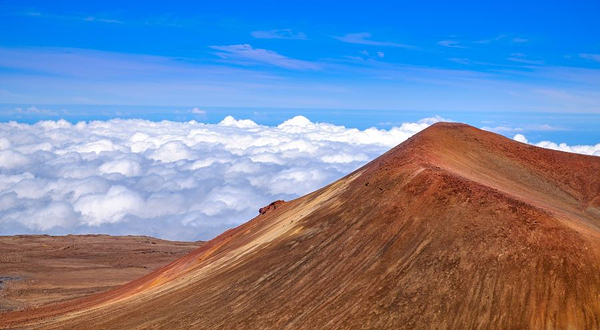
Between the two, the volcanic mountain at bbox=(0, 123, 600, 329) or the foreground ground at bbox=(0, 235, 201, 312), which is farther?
the foreground ground at bbox=(0, 235, 201, 312)

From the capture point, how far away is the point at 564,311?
2356cm

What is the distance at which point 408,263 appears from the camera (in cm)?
2803

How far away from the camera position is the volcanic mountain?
24734mm

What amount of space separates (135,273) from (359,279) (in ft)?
167

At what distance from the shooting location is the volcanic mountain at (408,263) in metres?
24.7

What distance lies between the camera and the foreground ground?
203 ft

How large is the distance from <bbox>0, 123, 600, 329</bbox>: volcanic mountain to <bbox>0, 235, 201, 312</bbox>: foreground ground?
52.8 feet

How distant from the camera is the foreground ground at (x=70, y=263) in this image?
6188cm

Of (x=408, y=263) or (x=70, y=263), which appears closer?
(x=408, y=263)

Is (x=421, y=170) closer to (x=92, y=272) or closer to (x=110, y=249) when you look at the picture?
(x=92, y=272)

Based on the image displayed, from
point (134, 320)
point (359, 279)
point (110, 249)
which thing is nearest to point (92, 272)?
point (110, 249)

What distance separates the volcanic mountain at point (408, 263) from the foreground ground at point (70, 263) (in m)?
16.1

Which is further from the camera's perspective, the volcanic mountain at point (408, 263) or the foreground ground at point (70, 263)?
the foreground ground at point (70, 263)

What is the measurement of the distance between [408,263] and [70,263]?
67.4 m
